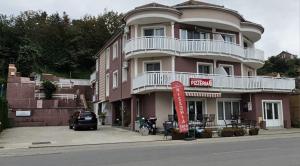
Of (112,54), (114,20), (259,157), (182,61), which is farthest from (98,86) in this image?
(259,157)

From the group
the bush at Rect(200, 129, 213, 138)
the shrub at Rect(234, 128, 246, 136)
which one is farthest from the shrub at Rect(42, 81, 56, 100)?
the shrub at Rect(234, 128, 246, 136)

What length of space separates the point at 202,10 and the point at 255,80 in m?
7.29

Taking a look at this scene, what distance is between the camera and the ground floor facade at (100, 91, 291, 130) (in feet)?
91.9

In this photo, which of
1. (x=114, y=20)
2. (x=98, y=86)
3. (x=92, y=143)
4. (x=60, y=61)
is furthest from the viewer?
(x=114, y=20)

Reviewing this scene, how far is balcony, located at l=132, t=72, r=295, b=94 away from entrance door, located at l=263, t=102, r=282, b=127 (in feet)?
4.83

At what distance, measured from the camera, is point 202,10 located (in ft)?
96.7

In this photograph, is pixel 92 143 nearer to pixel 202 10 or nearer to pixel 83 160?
pixel 83 160

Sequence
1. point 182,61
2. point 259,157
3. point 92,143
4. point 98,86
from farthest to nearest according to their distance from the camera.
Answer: point 98,86 → point 182,61 → point 92,143 → point 259,157

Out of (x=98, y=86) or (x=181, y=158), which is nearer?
(x=181, y=158)

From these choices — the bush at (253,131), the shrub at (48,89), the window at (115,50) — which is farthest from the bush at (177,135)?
the shrub at (48,89)

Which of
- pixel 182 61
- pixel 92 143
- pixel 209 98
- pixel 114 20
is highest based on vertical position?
pixel 114 20

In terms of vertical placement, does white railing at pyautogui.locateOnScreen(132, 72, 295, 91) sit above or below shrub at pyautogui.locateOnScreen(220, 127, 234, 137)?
above

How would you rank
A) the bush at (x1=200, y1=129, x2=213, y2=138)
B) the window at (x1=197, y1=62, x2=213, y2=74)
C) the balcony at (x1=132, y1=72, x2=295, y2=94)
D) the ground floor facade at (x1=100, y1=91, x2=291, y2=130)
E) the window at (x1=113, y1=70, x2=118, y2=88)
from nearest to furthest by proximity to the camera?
the bush at (x1=200, y1=129, x2=213, y2=138) < the balcony at (x1=132, y1=72, x2=295, y2=94) < the ground floor facade at (x1=100, y1=91, x2=291, y2=130) < the window at (x1=197, y1=62, x2=213, y2=74) < the window at (x1=113, y1=70, x2=118, y2=88)

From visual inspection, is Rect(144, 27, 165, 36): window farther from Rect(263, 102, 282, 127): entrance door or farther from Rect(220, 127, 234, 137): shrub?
Rect(263, 102, 282, 127): entrance door
